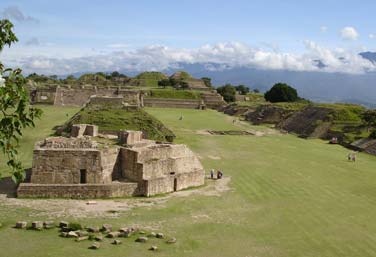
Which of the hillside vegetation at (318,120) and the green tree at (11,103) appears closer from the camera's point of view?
the green tree at (11,103)

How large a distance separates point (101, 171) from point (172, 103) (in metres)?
60.9

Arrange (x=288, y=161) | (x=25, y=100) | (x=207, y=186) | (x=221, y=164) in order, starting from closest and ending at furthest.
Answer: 1. (x=25, y=100)
2. (x=207, y=186)
3. (x=221, y=164)
4. (x=288, y=161)

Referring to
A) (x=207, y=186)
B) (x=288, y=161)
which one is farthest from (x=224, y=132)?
(x=207, y=186)

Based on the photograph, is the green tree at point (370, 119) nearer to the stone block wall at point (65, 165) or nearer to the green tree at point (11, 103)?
the stone block wall at point (65, 165)

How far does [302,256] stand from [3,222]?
11210 mm

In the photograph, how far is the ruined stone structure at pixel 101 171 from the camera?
20.4 meters

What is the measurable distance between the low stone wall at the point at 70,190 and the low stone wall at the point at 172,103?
59507 mm

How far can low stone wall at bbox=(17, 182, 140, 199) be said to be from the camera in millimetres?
20000

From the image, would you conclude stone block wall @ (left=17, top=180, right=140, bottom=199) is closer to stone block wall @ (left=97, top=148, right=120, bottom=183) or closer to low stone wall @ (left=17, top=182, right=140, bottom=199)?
low stone wall @ (left=17, top=182, right=140, bottom=199)

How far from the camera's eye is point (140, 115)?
1635 inches

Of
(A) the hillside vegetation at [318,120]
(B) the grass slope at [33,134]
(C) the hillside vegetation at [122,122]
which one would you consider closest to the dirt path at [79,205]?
(B) the grass slope at [33,134]

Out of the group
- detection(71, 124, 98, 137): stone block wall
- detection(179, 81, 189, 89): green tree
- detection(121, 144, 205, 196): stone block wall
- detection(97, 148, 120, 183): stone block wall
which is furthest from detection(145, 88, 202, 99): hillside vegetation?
detection(97, 148, 120, 183): stone block wall

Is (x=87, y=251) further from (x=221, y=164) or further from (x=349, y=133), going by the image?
(x=349, y=133)

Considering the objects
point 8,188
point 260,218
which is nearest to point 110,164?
point 8,188
